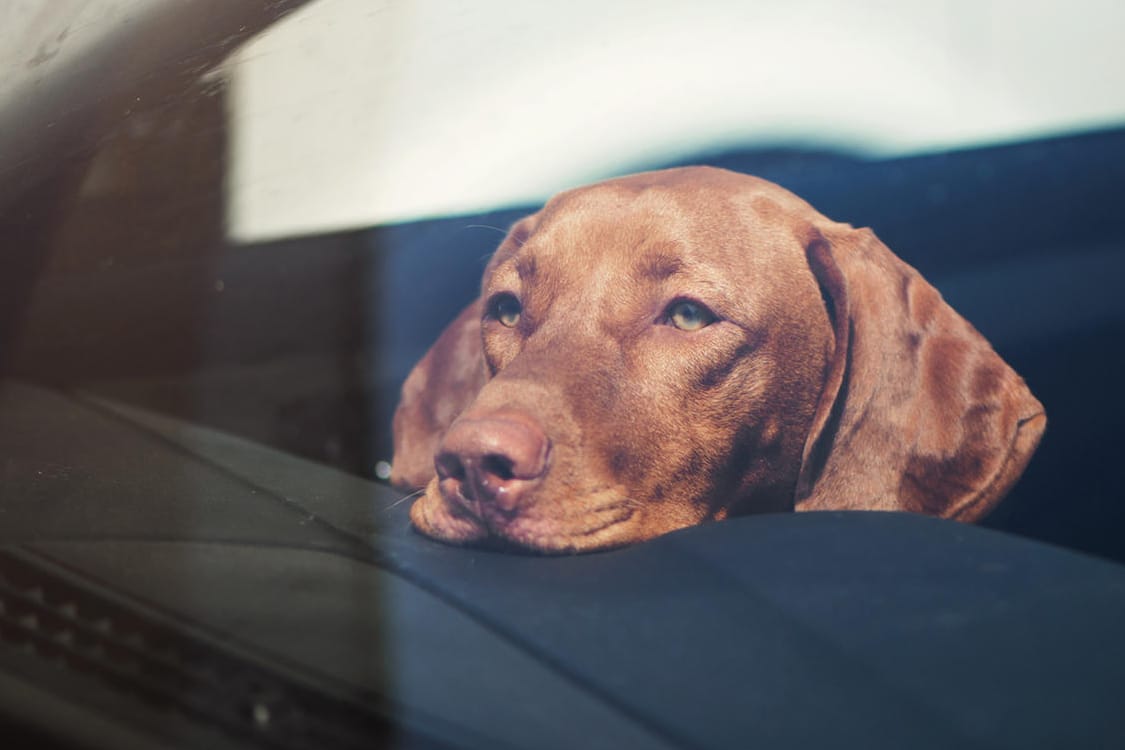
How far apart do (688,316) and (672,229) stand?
221 mm

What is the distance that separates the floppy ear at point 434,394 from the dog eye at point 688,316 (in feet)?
1.90

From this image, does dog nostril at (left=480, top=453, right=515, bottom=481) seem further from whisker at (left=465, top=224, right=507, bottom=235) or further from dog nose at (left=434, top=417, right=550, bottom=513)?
whisker at (left=465, top=224, right=507, bottom=235)

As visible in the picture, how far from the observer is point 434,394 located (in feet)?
9.52

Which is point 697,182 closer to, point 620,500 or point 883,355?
point 883,355

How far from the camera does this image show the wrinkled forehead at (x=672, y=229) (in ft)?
8.03

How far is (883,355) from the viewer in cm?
240

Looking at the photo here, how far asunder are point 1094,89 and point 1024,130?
0.17 metres

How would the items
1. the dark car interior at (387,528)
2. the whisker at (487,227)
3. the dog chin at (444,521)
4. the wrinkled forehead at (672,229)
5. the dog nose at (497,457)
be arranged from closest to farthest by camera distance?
the dark car interior at (387,528) → the dog nose at (497,457) → the dog chin at (444,521) → the wrinkled forehead at (672,229) → the whisker at (487,227)

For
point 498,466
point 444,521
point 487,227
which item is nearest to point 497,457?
point 498,466

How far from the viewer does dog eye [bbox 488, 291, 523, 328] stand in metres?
2.63

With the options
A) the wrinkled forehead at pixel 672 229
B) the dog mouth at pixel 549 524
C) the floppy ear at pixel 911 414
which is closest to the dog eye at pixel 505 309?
the wrinkled forehead at pixel 672 229

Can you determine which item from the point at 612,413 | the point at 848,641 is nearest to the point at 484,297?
the point at 612,413

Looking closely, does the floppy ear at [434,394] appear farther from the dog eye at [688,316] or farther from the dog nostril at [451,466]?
the dog eye at [688,316]

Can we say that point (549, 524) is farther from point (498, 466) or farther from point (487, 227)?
point (487, 227)
